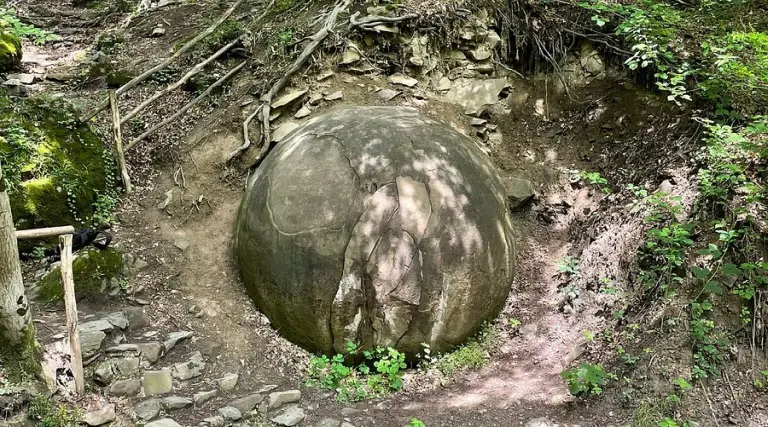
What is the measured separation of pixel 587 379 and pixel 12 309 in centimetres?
385

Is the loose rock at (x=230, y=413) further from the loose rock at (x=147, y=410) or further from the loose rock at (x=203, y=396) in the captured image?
the loose rock at (x=147, y=410)

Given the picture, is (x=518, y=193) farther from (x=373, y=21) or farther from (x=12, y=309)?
(x=12, y=309)

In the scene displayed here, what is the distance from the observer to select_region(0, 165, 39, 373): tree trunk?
311cm

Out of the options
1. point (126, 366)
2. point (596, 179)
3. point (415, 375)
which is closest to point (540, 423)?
point (415, 375)

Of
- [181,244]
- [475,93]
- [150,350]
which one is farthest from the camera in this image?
[475,93]

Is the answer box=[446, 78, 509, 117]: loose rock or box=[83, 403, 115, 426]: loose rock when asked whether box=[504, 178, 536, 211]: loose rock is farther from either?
box=[83, 403, 115, 426]: loose rock

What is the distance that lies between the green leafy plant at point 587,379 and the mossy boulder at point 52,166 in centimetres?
459

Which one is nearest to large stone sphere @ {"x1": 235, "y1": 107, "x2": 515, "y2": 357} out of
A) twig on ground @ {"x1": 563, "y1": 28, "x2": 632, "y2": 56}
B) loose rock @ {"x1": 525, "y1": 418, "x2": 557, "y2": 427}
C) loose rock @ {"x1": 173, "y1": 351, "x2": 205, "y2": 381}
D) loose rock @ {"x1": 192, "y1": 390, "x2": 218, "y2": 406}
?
loose rock @ {"x1": 173, "y1": 351, "x2": 205, "y2": 381}

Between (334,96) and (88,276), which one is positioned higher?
(334,96)

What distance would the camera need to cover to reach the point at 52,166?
4969 millimetres

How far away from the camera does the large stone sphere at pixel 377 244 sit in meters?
4.13

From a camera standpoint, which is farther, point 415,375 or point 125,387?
point 415,375

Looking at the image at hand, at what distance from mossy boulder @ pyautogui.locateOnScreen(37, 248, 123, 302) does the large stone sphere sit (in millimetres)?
1207

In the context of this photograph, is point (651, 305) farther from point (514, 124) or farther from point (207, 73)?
point (207, 73)
